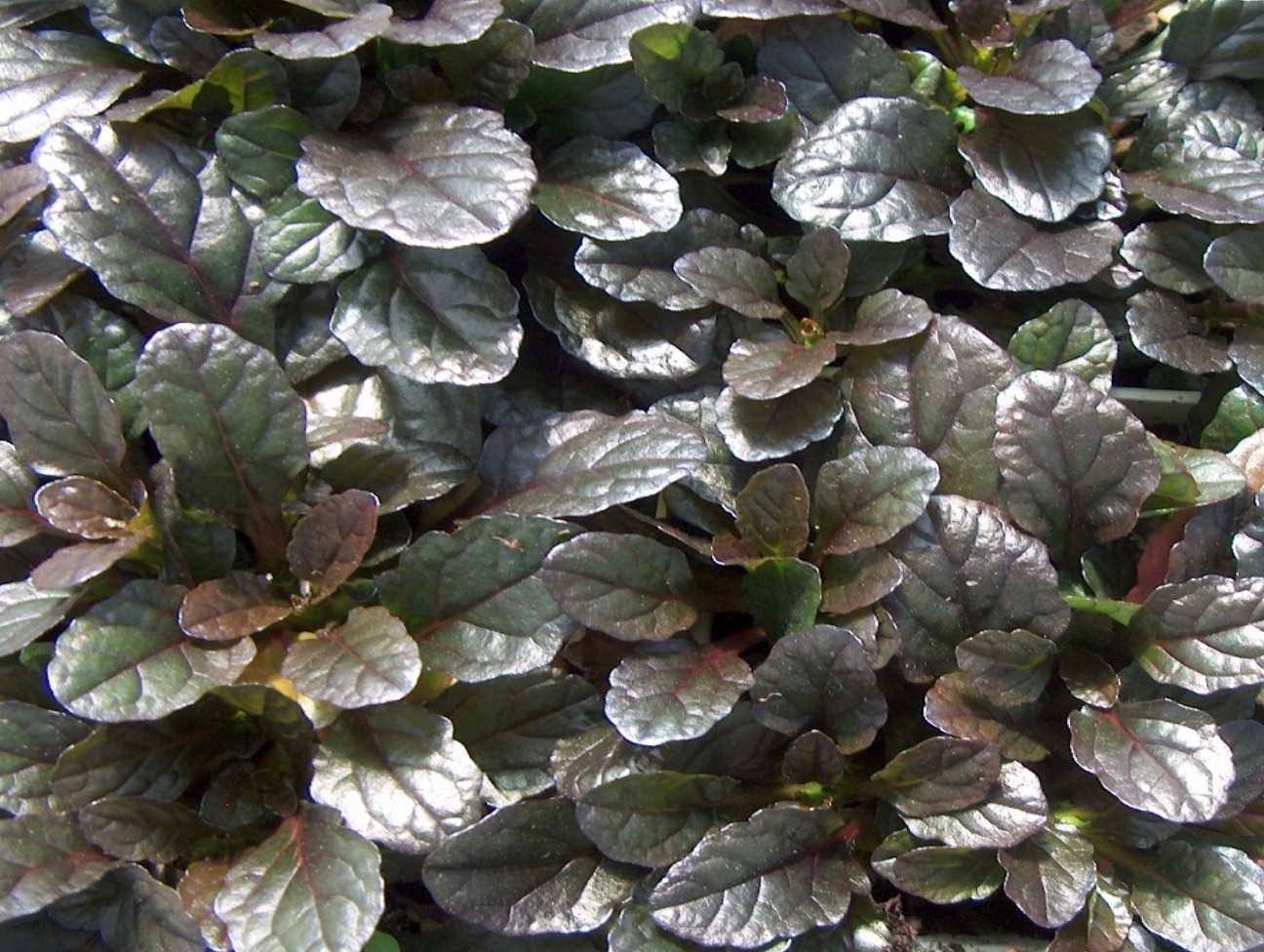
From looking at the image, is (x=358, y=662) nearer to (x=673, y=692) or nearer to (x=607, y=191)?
(x=673, y=692)

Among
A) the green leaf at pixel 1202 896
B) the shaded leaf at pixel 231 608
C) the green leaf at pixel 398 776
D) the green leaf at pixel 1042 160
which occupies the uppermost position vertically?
the green leaf at pixel 1042 160

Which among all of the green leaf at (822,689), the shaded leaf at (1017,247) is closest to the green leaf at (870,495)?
the green leaf at (822,689)

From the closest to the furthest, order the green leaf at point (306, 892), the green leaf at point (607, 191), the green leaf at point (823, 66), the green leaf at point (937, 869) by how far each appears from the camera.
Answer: the green leaf at point (306, 892) < the green leaf at point (937, 869) < the green leaf at point (607, 191) < the green leaf at point (823, 66)

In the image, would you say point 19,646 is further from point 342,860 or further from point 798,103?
point 798,103

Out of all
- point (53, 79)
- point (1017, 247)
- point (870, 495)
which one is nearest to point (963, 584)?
point (870, 495)

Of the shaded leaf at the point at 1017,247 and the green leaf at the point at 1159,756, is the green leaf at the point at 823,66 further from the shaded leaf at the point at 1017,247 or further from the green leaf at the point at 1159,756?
the green leaf at the point at 1159,756
